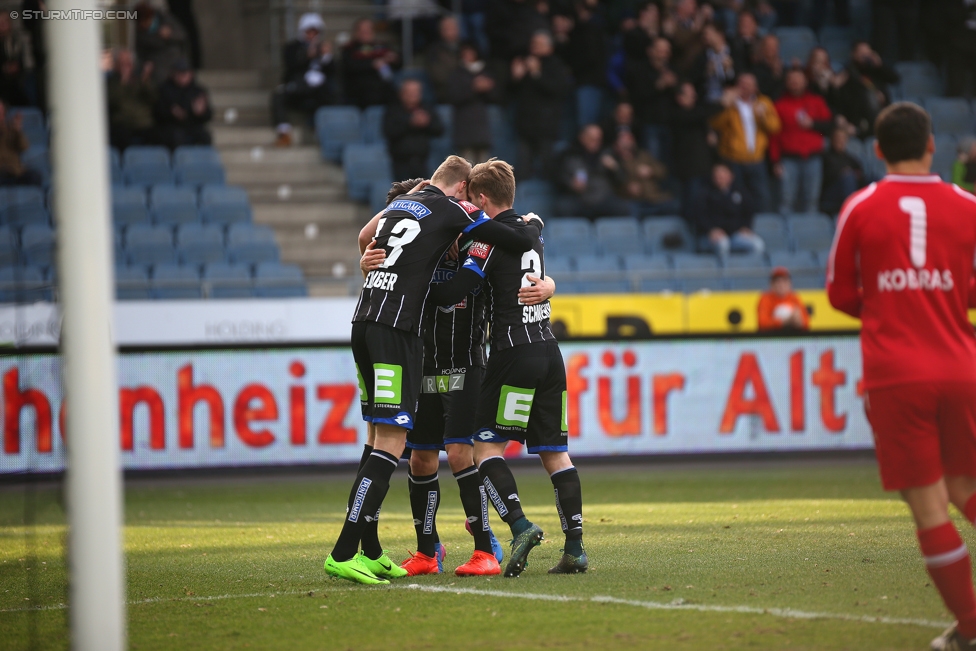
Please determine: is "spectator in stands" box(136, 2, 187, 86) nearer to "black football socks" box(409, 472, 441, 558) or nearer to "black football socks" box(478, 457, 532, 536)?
"black football socks" box(409, 472, 441, 558)

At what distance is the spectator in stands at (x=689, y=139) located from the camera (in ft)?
62.4

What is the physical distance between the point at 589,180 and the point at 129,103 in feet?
23.2

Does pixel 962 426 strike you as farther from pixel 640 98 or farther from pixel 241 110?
pixel 241 110

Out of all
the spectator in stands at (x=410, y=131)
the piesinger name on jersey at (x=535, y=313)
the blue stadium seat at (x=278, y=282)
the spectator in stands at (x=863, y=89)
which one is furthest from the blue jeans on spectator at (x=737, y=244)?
the piesinger name on jersey at (x=535, y=313)

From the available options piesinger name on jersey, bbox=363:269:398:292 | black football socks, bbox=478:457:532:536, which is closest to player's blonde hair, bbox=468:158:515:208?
piesinger name on jersey, bbox=363:269:398:292

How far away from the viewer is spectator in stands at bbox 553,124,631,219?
18.7m

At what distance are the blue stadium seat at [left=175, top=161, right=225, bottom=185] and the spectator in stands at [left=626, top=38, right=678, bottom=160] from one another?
21.9 ft

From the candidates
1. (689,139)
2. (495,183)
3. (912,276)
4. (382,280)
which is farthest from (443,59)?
(912,276)

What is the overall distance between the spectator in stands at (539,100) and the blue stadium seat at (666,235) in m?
1.96

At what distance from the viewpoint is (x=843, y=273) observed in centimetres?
492

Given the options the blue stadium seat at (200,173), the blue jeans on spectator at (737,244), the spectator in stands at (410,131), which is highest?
the spectator in stands at (410,131)

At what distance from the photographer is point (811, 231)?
1900 centimetres

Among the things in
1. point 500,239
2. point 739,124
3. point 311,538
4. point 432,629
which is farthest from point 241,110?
point 432,629

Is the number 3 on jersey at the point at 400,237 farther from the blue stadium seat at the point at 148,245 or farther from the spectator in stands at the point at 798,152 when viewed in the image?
the spectator in stands at the point at 798,152
